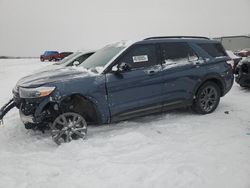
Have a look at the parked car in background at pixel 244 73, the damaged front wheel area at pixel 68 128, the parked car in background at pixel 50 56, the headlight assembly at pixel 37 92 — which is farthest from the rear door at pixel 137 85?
the parked car in background at pixel 50 56

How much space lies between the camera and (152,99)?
5.92 meters

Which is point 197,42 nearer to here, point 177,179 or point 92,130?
point 92,130

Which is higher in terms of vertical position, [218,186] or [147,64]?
[147,64]

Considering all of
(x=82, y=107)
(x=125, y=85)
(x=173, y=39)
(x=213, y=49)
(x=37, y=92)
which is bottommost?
(x=82, y=107)

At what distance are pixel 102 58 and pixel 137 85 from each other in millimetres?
949

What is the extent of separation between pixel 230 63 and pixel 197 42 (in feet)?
3.50

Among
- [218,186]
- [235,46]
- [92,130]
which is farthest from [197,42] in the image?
[235,46]

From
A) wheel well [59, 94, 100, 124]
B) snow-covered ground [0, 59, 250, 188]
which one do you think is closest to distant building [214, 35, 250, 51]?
snow-covered ground [0, 59, 250, 188]

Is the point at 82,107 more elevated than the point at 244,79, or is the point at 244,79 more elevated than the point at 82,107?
the point at 82,107

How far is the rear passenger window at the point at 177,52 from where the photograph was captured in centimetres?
622

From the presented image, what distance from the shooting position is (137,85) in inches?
224

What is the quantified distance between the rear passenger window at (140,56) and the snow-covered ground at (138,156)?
1.23m

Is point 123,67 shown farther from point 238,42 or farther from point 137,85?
point 238,42

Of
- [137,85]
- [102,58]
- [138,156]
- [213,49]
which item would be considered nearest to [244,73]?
[213,49]
